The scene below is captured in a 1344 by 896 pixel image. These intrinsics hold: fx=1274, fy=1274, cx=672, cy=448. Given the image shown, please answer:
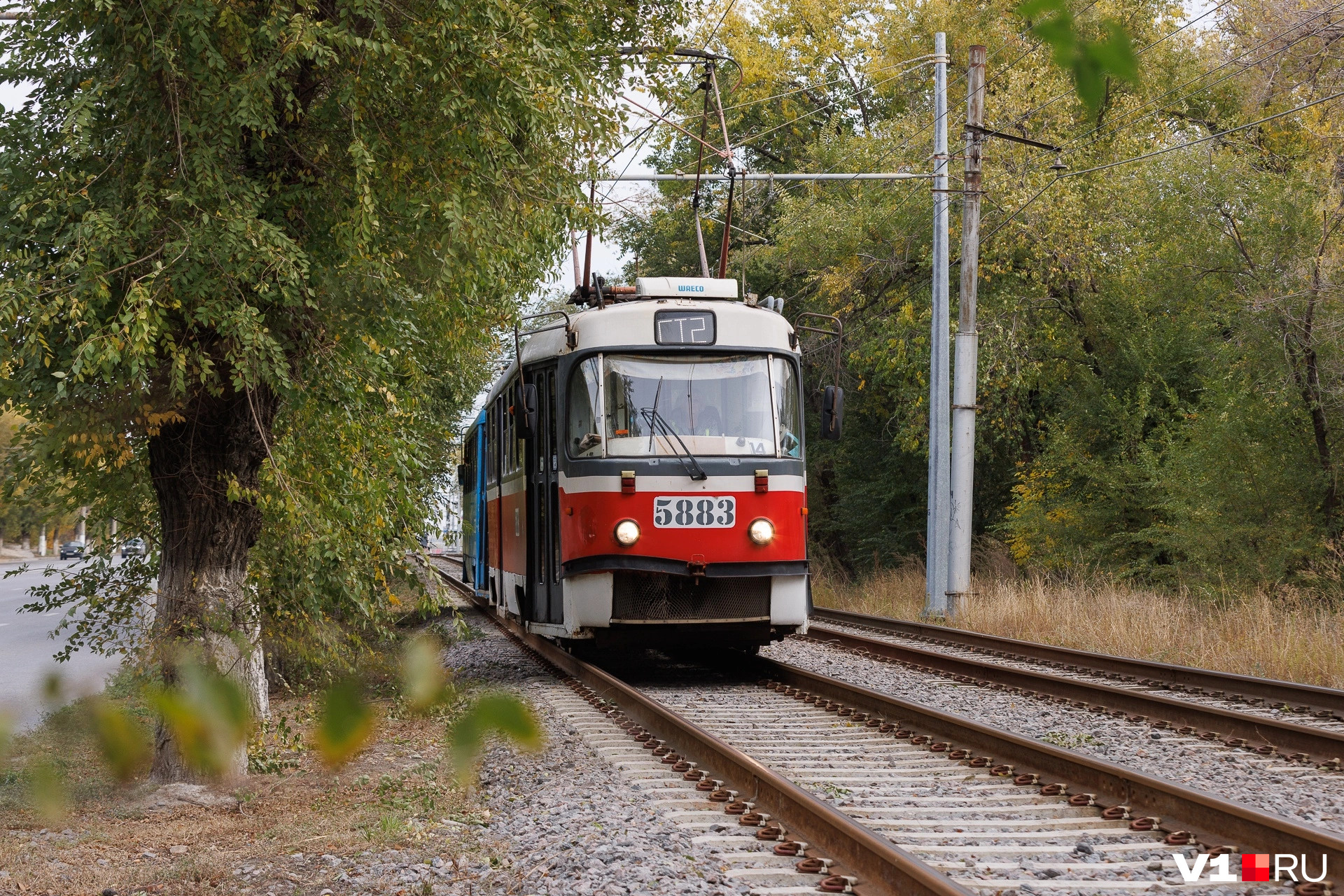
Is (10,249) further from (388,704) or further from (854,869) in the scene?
(388,704)

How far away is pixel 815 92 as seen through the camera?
37.4m

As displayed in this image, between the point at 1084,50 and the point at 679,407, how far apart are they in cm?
1043

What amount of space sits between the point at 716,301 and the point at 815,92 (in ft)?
87.8

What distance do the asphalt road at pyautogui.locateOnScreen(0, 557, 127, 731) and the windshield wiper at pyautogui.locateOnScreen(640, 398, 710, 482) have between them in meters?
4.99

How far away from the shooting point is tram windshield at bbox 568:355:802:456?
38.6 feet

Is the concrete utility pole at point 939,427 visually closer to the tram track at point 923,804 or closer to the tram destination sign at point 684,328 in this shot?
the tram destination sign at point 684,328

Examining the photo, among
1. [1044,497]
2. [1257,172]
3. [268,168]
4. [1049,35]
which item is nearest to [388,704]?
[1049,35]

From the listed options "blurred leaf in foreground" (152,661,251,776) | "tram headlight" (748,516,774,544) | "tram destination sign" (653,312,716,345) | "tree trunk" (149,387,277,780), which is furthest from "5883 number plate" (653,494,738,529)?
"blurred leaf in foreground" (152,661,251,776)

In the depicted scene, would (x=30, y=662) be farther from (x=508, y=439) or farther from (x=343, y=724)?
(x=343, y=724)

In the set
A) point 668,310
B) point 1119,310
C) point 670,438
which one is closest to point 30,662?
point 670,438

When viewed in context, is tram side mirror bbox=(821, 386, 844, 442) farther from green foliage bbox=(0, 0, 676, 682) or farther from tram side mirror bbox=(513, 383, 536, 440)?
green foliage bbox=(0, 0, 676, 682)

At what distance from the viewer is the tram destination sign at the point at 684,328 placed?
12.0 m

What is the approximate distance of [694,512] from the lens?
11.6m

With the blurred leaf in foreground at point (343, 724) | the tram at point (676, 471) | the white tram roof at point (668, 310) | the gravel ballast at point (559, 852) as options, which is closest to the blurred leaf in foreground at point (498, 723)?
the blurred leaf in foreground at point (343, 724)
